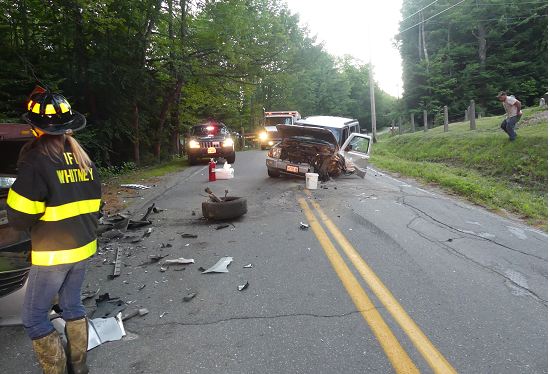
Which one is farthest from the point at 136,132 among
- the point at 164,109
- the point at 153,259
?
the point at 153,259

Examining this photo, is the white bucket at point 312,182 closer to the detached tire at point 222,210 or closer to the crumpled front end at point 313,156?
the crumpled front end at point 313,156

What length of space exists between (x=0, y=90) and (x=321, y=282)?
12741 millimetres

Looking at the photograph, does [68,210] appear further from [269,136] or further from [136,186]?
[269,136]

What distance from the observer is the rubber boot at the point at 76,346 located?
9.34ft

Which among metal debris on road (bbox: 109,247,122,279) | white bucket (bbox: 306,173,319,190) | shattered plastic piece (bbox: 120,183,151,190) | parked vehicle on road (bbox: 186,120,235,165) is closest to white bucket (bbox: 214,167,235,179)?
shattered plastic piece (bbox: 120,183,151,190)

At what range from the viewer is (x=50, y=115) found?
8.85ft

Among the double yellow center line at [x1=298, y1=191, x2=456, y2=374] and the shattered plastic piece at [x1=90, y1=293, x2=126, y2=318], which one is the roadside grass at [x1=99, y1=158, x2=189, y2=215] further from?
the double yellow center line at [x1=298, y1=191, x2=456, y2=374]

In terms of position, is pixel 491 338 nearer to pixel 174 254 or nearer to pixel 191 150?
pixel 174 254

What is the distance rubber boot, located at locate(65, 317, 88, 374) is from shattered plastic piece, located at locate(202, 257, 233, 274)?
80.4 inches

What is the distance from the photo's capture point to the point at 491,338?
3338 mm

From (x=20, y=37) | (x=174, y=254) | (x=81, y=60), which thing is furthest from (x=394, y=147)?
(x=174, y=254)

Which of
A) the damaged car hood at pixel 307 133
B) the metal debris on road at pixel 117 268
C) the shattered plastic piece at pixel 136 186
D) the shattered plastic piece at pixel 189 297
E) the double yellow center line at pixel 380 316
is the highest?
the damaged car hood at pixel 307 133

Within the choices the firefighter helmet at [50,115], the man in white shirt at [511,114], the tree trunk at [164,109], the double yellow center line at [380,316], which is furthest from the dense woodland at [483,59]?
the firefighter helmet at [50,115]

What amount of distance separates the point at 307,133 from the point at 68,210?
10.1 m
